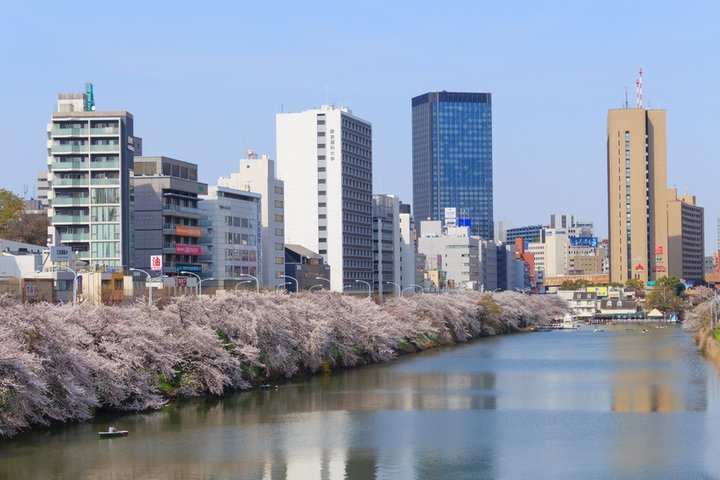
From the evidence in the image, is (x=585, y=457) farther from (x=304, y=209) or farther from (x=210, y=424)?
(x=304, y=209)

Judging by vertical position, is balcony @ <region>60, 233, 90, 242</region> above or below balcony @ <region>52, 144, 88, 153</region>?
below

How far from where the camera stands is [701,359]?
8056cm

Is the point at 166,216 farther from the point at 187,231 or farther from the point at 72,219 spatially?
the point at 72,219

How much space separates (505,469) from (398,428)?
954cm

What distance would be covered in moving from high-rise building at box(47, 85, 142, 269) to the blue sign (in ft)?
24.0

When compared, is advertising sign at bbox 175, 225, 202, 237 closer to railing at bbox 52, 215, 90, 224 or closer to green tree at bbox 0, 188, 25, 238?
railing at bbox 52, 215, 90, 224

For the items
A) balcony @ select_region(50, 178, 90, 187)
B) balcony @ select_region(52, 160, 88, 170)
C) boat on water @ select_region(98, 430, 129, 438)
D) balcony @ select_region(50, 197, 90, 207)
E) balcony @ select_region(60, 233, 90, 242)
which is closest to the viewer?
boat on water @ select_region(98, 430, 129, 438)

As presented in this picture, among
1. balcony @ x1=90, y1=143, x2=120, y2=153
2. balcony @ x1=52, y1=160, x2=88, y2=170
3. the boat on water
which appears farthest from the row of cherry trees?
balcony @ x1=52, y1=160, x2=88, y2=170

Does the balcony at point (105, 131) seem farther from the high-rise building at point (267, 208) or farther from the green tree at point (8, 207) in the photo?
the high-rise building at point (267, 208)

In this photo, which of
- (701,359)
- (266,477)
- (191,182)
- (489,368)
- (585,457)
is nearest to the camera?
(266,477)

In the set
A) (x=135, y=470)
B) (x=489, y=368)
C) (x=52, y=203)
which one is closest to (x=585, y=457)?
(x=135, y=470)

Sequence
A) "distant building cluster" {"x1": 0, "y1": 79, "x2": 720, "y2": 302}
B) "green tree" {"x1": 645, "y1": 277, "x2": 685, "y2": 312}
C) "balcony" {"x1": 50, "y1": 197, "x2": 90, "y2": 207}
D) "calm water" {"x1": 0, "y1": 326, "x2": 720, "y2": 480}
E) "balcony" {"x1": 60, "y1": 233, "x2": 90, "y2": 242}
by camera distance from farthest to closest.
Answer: "green tree" {"x1": 645, "y1": 277, "x2": 685, "y2": 312} → "balcony" {"x1": 60, "y1": 233, "x2": 90, "y2": 242} → "balcony" {"x1": 50, "y1": 197, "x2": 90, "y2": 207} → "distant building cluster" {"x1": 0, "y1": 79, "x2": 720, "y2": 302} → "calm water" {"x1": 0, "y1": 326, "x2": 720, "y2": 480}

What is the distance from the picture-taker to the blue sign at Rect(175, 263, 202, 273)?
109500mm

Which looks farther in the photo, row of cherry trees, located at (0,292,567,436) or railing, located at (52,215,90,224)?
railing, located at (52,215,90,224)
